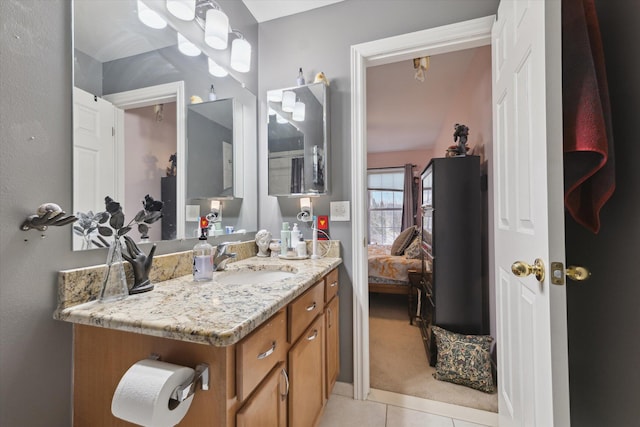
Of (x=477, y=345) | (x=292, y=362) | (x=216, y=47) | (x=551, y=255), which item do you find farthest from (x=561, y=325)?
(x=216, y=47)

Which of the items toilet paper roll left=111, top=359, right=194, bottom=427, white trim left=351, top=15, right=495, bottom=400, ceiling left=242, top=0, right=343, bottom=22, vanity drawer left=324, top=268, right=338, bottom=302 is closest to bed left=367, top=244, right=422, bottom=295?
white trim left=351, top=15, right=495, bottom=400

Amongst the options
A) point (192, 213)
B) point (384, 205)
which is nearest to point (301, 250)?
point (192, 213)

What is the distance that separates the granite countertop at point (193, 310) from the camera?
2.12ft

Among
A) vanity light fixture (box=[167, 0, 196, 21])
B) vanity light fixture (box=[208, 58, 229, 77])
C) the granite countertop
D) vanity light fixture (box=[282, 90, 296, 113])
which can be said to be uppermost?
vanity light fixture (box=[167, 0, 196, 21])

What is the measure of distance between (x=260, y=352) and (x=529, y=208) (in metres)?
1.03

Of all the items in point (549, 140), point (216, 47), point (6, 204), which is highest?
point (216, 47)

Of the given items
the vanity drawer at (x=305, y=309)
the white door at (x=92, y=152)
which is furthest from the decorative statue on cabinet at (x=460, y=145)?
the white door at (x=92, y=152)

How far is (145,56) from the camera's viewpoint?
3.75 ft

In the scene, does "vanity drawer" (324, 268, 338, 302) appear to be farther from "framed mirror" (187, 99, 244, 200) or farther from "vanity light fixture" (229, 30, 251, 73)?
"vanity light fixture" (229, 30, 251, 73)

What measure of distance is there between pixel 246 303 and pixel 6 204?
676mm

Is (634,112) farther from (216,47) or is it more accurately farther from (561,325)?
(216,47)

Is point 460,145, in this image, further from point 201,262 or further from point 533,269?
point 201,262

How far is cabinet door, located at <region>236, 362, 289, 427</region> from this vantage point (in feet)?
2.38

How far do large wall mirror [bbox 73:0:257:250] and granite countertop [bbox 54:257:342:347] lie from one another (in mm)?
249
